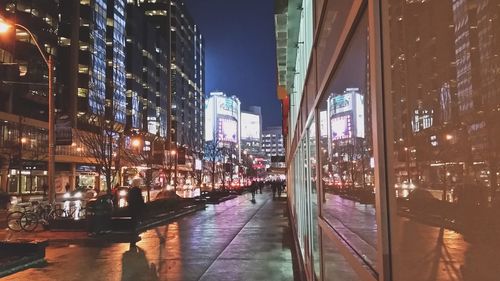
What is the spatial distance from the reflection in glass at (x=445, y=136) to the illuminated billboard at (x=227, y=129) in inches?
5242

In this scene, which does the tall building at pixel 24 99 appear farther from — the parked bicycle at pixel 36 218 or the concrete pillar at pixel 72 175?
the parked bicycle at pixel 36 218

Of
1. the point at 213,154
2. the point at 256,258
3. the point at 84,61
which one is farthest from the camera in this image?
the point at 84,61

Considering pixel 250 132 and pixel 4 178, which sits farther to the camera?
pixel 250 132

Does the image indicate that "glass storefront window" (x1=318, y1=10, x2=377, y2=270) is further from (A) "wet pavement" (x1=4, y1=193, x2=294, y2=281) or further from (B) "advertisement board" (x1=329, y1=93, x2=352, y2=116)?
(A) "wet pavement" (x1=4, y1=193, x2=294, y2=281)

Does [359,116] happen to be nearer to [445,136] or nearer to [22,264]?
[445,136]

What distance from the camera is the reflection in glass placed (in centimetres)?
114

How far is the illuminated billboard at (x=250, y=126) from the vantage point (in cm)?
17125

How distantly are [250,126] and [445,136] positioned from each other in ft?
567

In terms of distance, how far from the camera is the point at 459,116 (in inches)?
50.9

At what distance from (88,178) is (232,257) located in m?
73.7

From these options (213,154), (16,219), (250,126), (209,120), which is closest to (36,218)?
(16,219)

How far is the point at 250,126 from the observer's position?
174125 mm

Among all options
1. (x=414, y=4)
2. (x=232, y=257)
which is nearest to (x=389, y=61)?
(x=414, y=4)

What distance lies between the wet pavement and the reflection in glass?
8711 mm
